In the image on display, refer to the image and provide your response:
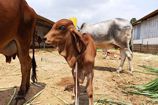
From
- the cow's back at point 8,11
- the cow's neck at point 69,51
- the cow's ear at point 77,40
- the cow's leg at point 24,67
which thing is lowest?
the cow's leg at point 24,67

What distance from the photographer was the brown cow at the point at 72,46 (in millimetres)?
4840

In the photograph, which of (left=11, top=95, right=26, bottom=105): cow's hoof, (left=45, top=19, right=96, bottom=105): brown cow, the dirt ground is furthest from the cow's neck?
(left=11, top=95, right=26, bottom=105): cow's hoof

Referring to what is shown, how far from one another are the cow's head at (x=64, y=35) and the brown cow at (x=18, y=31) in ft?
3.18

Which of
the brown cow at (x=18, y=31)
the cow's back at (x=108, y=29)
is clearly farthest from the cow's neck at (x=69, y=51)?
the cow's back at (x=108, y=29)

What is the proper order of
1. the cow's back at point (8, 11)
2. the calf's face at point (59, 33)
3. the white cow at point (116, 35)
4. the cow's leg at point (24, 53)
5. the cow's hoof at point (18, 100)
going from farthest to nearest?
the white cow at point (116, 35) → the cow's leg at point (24, 53) → the cow's hoof at point (18, 100) → the cow's back at point (8, 11) → the calf's face at point (59, 33)

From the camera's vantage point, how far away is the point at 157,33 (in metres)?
27.3

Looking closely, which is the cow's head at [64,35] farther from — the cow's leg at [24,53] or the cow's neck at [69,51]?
the cow's leg at [24,53]

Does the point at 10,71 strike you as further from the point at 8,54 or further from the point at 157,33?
the point at 157,33

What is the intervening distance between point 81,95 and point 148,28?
1030 inches

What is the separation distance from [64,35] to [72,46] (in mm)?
205

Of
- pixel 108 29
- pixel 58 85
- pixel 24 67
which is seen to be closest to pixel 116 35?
pixel 108 29

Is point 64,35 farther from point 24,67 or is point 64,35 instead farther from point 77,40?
point 24,67

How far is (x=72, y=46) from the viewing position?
491 centimetres

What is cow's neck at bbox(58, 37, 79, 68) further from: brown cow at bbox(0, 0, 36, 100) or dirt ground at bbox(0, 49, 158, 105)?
brown cow at bbox(0, 0, 36, 100)
